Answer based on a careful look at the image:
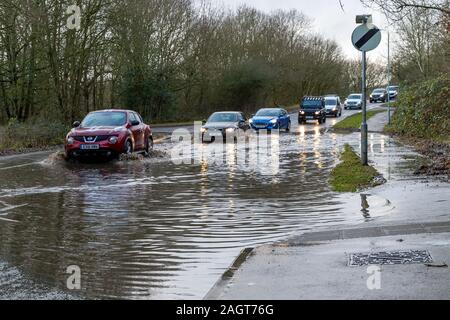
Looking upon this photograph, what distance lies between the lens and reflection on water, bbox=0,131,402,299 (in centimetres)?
680

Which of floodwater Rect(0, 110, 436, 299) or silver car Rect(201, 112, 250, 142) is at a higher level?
silver car Rect(201, 112, 250, 142)

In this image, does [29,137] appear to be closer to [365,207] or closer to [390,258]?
[365,207]

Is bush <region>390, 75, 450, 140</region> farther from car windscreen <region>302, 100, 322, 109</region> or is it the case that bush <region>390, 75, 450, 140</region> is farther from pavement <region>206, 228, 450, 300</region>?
pavement <region>206, 228, 450, 300</region>

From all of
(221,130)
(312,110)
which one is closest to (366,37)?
(221,130)

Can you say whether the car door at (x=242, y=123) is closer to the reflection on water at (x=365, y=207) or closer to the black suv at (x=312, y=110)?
the black suv at (x=312, y=110)

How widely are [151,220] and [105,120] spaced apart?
1193 cm

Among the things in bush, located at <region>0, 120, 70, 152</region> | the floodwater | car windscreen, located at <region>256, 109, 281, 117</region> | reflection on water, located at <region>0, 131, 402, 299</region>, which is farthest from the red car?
car windscreen, located at <region>256, 109, 281, 117</region>

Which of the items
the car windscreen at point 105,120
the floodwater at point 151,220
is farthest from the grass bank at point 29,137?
the floodwater at point 151,220

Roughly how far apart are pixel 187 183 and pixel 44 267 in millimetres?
7637

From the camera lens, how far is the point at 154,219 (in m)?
10.0

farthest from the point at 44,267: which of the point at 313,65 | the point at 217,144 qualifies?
the point at 313,65

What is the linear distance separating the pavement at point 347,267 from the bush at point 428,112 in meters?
17.4

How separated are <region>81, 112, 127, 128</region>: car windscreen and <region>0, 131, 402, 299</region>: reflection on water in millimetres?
3941
